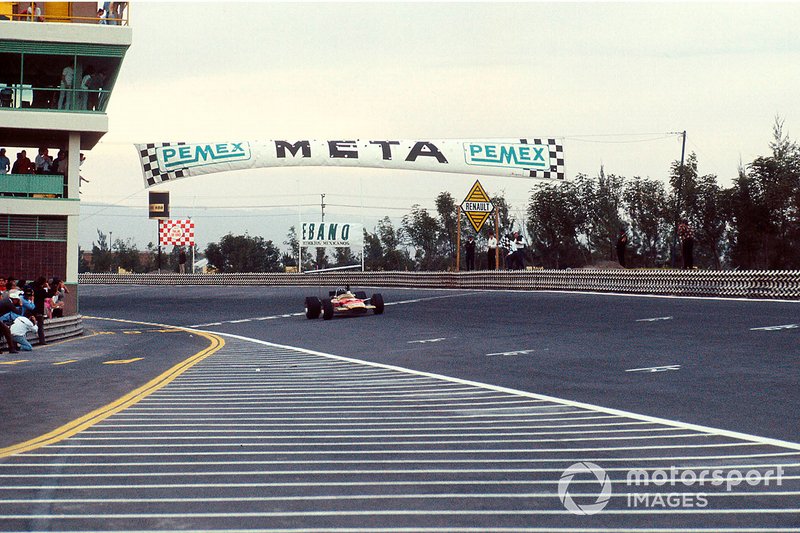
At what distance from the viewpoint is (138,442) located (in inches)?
319

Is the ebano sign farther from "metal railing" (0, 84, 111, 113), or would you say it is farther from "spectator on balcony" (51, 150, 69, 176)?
"metal railing" (0, 84, 111, 113)

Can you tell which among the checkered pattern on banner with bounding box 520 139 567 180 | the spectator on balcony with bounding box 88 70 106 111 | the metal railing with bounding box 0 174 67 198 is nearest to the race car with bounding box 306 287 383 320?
the metal railing with bounding box 0 174 67 198

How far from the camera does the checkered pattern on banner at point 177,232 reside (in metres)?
65.6

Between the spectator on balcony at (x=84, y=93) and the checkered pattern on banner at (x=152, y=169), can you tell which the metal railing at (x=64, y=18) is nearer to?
the spectator on balcony at (x=84, y=93)

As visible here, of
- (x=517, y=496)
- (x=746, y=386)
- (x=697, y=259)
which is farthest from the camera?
(x=697, y=259)

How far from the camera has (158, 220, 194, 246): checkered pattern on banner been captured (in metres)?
65.6

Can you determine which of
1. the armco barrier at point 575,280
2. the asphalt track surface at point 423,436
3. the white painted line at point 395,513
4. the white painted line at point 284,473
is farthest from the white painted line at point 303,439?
the armco barrier at point 575,280

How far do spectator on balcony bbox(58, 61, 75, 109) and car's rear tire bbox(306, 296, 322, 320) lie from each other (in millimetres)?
9109

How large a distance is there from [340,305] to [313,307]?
2.37 feet

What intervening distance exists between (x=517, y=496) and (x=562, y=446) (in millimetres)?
1762

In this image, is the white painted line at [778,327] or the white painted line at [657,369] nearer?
the white painted line at [657,369]

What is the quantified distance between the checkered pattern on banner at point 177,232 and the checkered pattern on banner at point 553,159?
1251 inches

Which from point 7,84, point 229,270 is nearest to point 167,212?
point 229,270

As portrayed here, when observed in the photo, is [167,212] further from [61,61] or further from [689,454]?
[689,454]
